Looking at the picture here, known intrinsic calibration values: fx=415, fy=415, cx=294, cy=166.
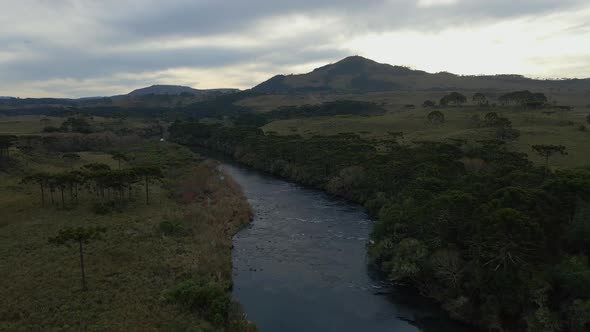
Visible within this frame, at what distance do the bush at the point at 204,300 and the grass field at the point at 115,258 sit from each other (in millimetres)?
622

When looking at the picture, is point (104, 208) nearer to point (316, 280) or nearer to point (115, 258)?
point (115, 258)

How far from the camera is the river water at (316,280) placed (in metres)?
34.5

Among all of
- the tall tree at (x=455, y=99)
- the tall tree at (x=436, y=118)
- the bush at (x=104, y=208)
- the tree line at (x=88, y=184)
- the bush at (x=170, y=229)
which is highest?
the tall tree at (x=455, y=99)

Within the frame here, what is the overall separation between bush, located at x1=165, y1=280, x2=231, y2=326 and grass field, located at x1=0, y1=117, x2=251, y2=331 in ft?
2.04

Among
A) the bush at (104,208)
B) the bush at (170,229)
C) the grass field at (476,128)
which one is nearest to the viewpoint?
the bush at (170,229)

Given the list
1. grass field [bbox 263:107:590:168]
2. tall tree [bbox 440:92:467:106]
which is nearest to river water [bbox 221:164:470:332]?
grass field [bbox 263:107:590:168]

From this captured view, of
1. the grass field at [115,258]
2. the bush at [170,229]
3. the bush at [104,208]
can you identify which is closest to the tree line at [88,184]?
the grass field at [115,258]

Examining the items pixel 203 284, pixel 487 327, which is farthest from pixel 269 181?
pixel 487 327

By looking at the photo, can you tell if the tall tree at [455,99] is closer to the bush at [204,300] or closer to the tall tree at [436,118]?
the tall tree at [436,118]

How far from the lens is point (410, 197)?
2000 inches

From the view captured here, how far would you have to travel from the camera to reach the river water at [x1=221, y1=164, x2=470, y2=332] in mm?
34531

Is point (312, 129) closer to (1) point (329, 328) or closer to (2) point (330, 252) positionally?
(2) point (330, 252)

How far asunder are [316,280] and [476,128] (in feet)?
296

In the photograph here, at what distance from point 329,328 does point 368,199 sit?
37979 mm
